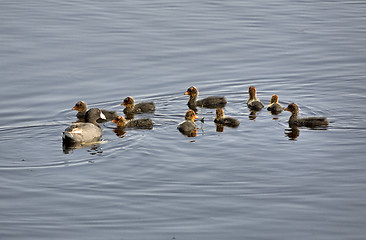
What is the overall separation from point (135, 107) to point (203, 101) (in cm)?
156

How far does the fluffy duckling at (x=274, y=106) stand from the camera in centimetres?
1396

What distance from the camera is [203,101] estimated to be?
Result: 48.3 ft

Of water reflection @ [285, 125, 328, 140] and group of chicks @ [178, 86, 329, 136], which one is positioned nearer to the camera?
water reflection @ [285, 125, 328, 140]

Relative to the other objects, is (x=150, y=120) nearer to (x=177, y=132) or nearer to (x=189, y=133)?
(x=177, y=132)

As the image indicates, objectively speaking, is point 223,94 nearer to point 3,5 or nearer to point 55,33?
point 55,33

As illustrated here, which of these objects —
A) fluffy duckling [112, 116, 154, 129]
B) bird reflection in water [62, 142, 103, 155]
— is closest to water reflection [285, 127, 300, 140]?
fluffy duckling [112, 116, 154, 129]

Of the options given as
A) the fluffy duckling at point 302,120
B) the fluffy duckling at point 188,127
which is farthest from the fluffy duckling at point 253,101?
the fluffy duckling at point 188,127

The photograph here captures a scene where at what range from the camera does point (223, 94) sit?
50.3ft

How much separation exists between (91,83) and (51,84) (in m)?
0.93

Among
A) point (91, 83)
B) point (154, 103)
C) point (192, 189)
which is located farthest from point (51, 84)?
point (192, 189)

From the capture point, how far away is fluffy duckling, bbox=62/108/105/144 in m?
12.1

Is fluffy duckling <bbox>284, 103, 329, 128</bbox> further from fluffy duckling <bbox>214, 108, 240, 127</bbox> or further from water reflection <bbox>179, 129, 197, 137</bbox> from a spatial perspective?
water reflection <bbox>179, 129, 197, 137</bbox>

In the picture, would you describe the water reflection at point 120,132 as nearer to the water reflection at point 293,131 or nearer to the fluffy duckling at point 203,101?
the fluffy duckling at point 203,101

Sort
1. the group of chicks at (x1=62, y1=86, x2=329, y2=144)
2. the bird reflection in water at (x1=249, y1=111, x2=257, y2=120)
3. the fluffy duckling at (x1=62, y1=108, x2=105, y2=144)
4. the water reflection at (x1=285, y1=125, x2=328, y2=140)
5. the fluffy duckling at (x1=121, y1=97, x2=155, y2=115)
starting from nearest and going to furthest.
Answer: the fluffy duckling at (x1=62, y1=108, x2=105, y2=144)
the group of chicks at (x1=62, y1=86, x2=329, y2=144)
the water reflection at (x1=285, y1=125, x2=328, y2=140)
the bird reflection in water at (x1=249, y1=111, x2=257, y2=120)
the fluffy duckling at (x1=121, y1=97, x2=155, y2=115)
